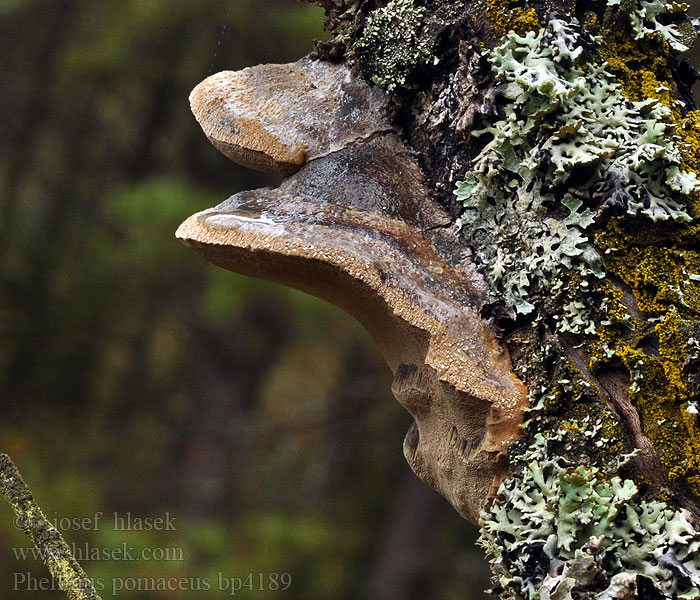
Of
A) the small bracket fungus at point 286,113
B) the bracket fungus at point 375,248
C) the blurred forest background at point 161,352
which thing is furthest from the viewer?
the blurred forest background at point 161,352

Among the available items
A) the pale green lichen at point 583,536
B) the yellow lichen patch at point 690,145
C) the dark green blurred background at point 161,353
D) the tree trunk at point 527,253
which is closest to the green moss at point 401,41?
the tree trunk at point 527,253

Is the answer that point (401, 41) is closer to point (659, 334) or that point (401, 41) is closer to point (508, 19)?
point (508, 19)

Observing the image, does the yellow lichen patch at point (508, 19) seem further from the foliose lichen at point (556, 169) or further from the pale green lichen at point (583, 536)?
the pale green lichen at point (583, 536)

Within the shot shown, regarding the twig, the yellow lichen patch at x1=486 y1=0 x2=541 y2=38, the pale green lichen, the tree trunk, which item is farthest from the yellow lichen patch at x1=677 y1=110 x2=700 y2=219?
the twig

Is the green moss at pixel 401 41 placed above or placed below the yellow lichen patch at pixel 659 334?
above

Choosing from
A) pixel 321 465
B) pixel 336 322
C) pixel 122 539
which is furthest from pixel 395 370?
pixel 321 465

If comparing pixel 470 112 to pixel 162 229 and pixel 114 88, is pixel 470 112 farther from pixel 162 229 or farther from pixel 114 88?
pixel 114 88

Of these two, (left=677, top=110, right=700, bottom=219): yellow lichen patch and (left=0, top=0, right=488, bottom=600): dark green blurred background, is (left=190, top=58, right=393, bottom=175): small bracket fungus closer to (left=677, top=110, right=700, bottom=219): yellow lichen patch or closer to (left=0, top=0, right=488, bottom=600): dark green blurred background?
(left=677, top=110, right=700, bottom=219): yellow lichen patch
